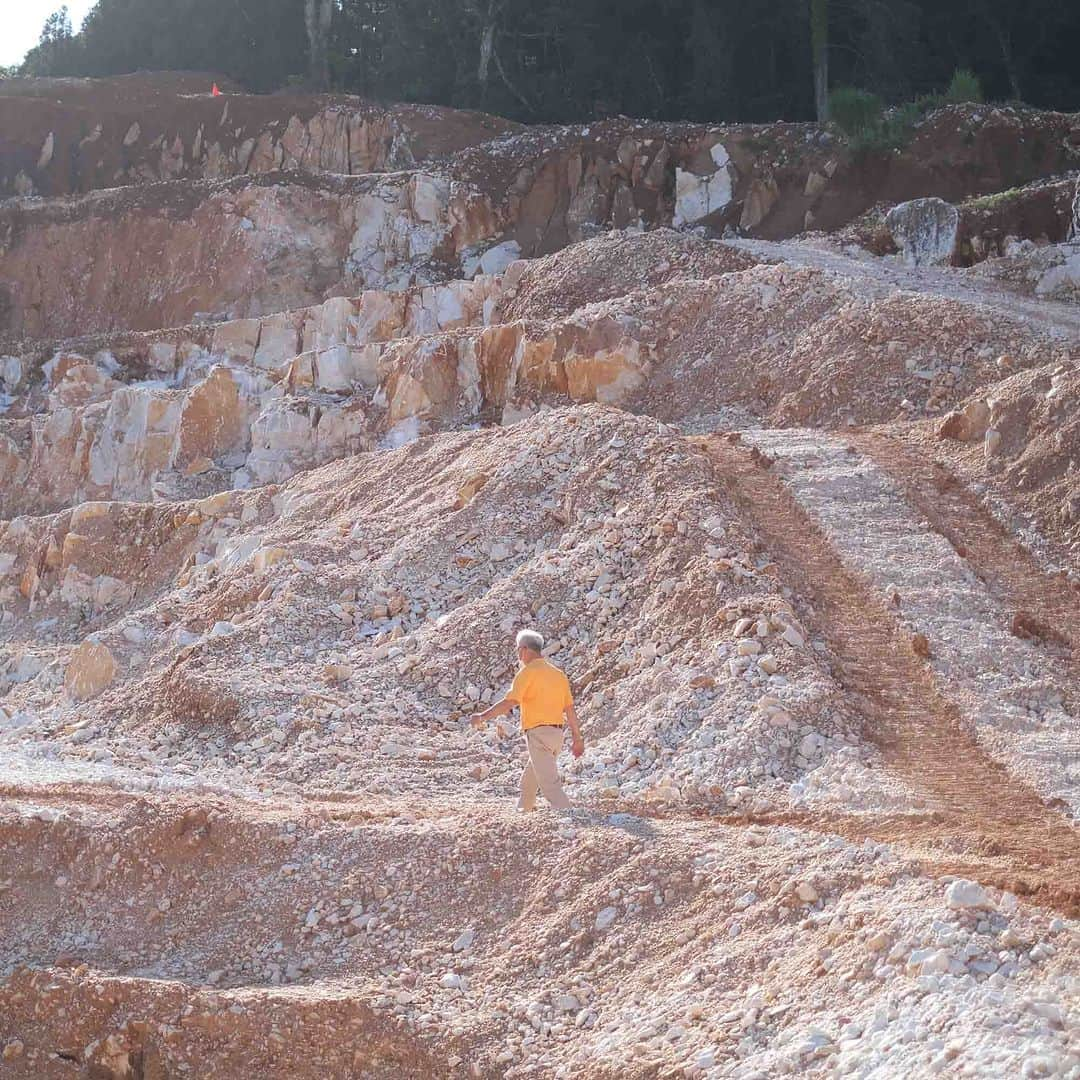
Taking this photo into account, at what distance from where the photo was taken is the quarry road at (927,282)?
53.9ft

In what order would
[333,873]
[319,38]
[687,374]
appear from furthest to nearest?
[319,38], [687,374], [333,873]

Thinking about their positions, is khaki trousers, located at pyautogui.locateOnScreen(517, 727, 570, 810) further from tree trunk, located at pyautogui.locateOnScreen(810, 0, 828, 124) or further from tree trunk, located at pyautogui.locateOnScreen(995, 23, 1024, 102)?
tree trunk, located at pyautogui.locateOnScreen(995, 23, 1024, 102)

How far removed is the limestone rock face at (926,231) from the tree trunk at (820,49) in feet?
27.7

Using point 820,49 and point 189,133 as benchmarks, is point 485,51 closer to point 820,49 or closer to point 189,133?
point 189,133

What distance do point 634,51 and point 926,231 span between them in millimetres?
15529

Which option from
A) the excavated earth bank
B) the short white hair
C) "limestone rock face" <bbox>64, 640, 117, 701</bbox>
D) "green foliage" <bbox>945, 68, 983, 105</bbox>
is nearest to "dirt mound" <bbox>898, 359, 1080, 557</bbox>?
the excavated earth bank

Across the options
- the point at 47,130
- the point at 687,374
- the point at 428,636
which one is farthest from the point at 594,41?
the point at 428,636

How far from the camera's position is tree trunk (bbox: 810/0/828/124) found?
2939cm

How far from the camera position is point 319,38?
37.3 m

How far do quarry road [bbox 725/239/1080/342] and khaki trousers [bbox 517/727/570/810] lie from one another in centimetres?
967

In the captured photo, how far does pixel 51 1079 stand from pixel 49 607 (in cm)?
1095

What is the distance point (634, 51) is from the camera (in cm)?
3447

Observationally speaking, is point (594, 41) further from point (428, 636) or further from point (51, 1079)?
point (51, 1079)

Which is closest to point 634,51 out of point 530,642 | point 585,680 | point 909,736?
point 585,680
